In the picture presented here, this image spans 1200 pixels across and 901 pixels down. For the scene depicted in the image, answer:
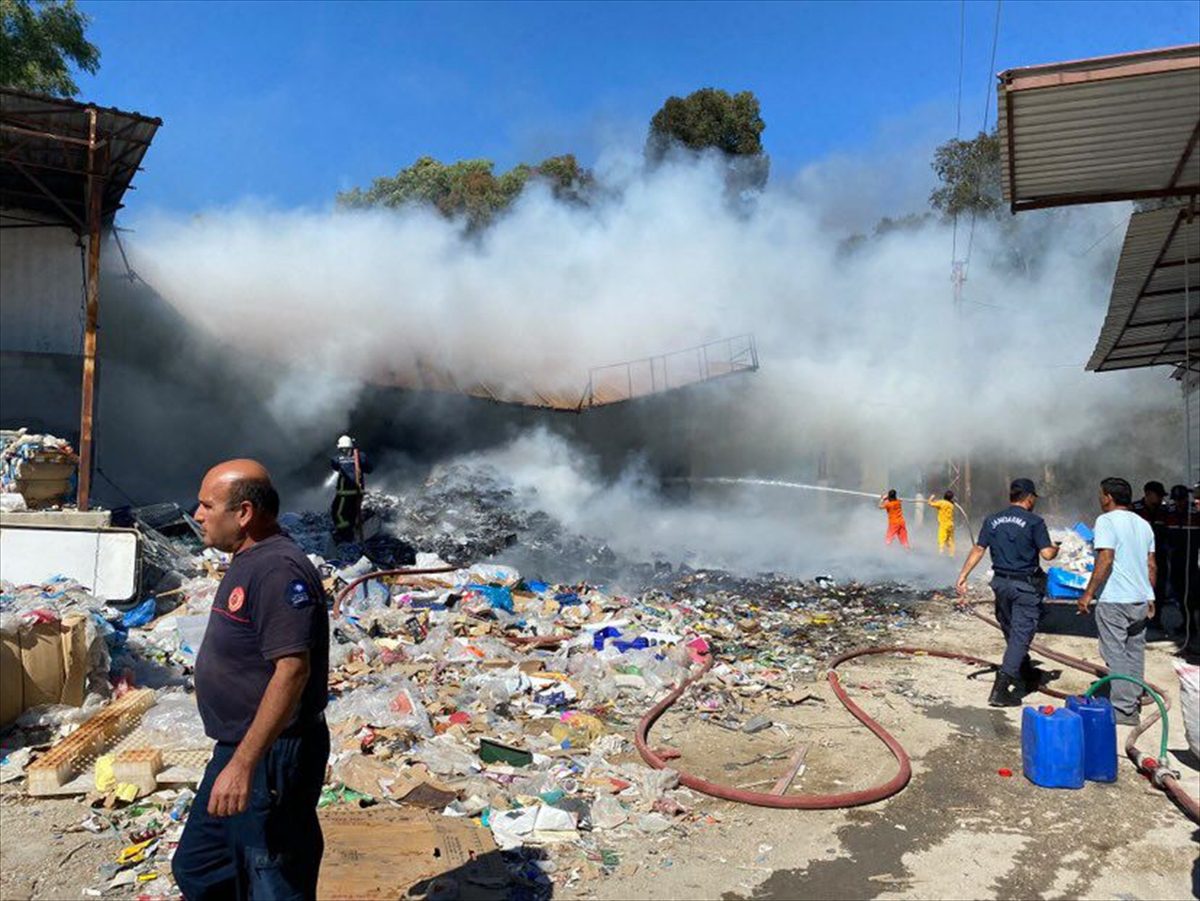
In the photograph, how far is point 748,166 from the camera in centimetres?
2984

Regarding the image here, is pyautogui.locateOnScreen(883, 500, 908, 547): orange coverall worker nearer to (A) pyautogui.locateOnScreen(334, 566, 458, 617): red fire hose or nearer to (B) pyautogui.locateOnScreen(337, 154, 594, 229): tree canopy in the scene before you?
(A) pyautogui.locateOnScreen(334, 566, 458, 617): red fire hose

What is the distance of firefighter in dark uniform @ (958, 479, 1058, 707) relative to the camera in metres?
5.21

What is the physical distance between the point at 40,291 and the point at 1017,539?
13278mm

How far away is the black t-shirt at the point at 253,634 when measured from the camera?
6.79ft

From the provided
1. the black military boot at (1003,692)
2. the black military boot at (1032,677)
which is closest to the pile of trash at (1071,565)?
the black military boot at (1032,677)

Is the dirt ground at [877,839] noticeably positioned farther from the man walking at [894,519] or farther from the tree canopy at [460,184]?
the tree canopy at [460,184]

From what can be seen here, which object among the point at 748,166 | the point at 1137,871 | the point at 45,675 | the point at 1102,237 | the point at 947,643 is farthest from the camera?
the point at 748,166

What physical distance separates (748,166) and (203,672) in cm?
3038

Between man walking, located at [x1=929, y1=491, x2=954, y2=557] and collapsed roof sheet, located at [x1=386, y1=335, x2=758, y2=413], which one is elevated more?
collapsed roof sheet, located at [x1=386, y1=335, x2=758, y2=413]

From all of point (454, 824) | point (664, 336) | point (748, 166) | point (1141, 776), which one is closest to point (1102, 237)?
point (664, 336)

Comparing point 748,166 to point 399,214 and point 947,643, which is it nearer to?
point 399,214

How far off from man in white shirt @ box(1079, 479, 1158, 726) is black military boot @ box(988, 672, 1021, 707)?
0.66 meters

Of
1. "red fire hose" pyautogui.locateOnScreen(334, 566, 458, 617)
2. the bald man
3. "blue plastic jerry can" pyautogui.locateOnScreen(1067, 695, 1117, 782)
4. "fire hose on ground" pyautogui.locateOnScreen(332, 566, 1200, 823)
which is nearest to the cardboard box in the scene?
"red fire hose" pyautogui.locateOnScreen(334, 566, 458, 617)

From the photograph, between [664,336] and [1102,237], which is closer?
[664,336]
